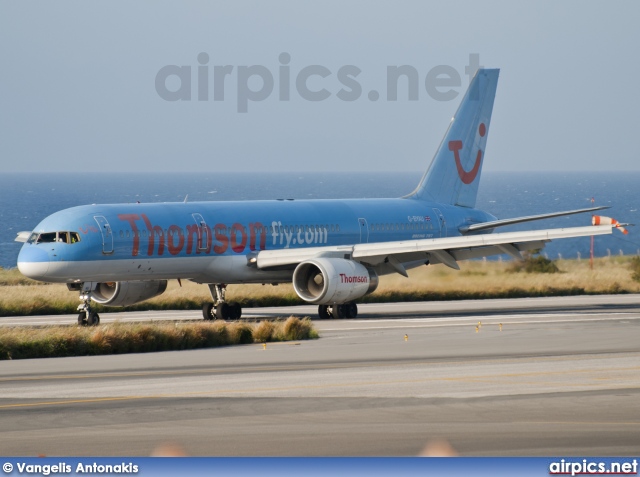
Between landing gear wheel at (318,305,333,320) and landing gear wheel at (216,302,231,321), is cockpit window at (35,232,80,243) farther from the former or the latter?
landing gear wheel at (318,305,333,320)

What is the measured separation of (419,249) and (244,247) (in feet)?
18.3

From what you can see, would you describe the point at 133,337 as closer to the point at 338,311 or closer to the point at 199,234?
the point at 199,234

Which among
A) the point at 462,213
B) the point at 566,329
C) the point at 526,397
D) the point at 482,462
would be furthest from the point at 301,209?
the point at 482,462

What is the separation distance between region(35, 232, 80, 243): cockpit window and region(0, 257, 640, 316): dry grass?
29.4 feet

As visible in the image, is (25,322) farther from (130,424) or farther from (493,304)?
(130,424)

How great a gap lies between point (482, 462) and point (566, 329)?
70.9 ft

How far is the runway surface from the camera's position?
50.3ft

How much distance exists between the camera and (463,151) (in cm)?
4969

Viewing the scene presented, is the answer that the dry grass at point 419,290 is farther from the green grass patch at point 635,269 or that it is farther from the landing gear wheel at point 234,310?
the landing gear wheel at point 234,310

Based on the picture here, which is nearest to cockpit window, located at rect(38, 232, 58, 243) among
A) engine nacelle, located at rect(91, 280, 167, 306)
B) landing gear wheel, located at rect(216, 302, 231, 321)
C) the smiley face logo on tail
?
engine nacelle, located at rect(91, 280, 167, 306)

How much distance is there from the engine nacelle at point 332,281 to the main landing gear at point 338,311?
25.1 inches

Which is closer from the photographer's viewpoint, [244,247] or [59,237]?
[59,237]

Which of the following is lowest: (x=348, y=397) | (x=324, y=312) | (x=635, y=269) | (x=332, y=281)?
(x=324, y=312)

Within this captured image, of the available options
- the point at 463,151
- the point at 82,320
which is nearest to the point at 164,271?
the point at 82,320
